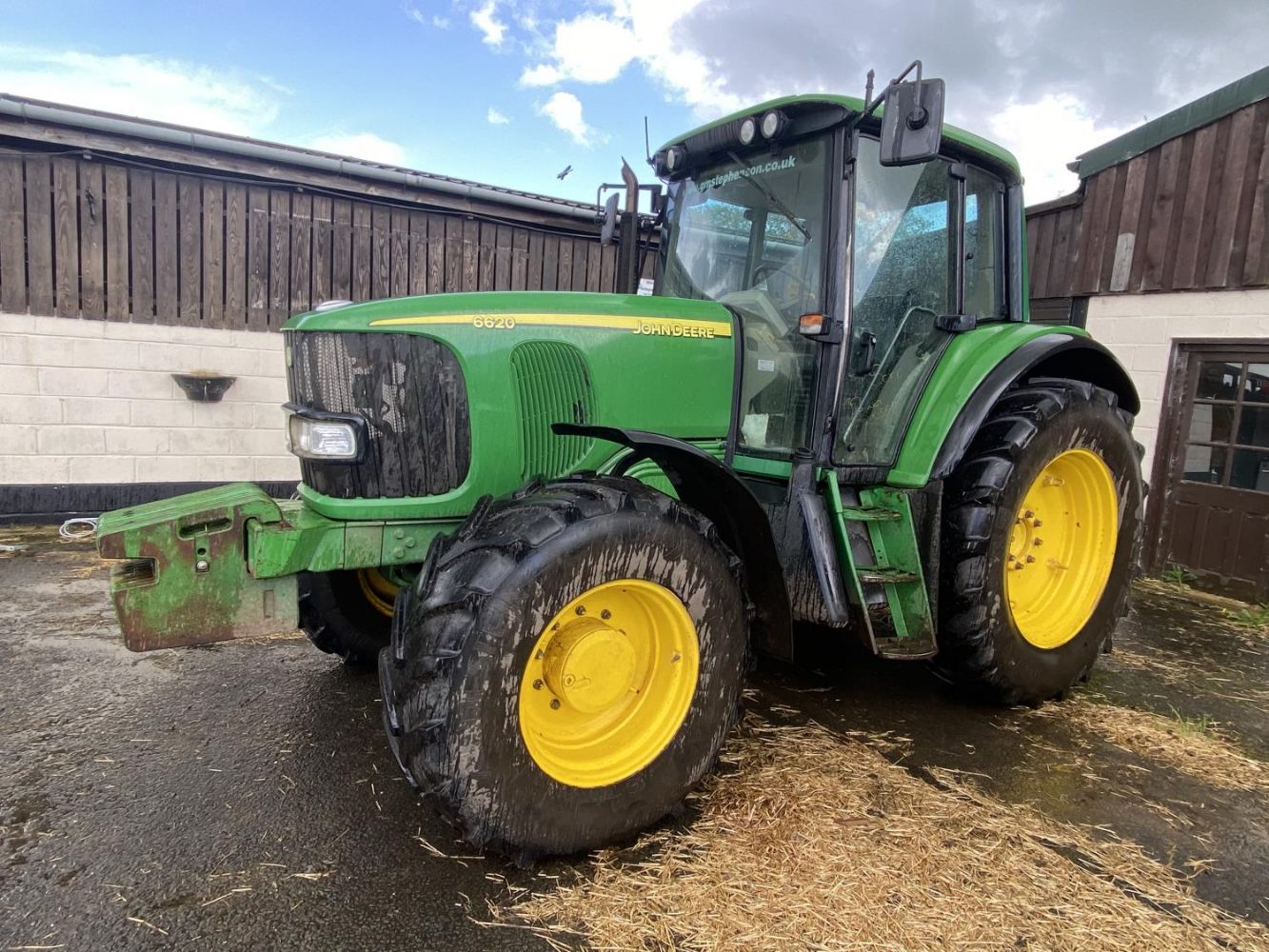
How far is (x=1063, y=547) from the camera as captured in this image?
3625 millimetres

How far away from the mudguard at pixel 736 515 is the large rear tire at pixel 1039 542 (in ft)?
2.90

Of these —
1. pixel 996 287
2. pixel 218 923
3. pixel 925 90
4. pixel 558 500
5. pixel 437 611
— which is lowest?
pixel 218 923

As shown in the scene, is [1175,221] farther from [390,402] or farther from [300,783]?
[300,783]

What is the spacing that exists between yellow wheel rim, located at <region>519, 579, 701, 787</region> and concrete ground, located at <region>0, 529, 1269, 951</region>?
0.38 m

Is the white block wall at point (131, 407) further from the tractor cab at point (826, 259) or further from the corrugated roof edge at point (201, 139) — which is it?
the tractor cab at point (826, 259)

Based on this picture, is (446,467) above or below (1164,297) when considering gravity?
below

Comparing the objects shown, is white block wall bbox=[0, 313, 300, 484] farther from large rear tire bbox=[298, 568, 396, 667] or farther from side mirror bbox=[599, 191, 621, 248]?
side mirror bbox=[599, 191, 621, 248]

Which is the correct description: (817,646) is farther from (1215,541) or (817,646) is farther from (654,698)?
(1215,541)

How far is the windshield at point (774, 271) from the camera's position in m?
2.90

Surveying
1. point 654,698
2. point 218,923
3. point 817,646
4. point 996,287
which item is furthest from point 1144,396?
point 218,923

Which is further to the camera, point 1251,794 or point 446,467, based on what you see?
point 1251,794

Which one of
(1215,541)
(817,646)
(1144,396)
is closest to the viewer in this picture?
(817,646)

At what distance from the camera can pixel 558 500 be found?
2162 mm

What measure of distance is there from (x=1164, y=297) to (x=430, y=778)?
6.24m
